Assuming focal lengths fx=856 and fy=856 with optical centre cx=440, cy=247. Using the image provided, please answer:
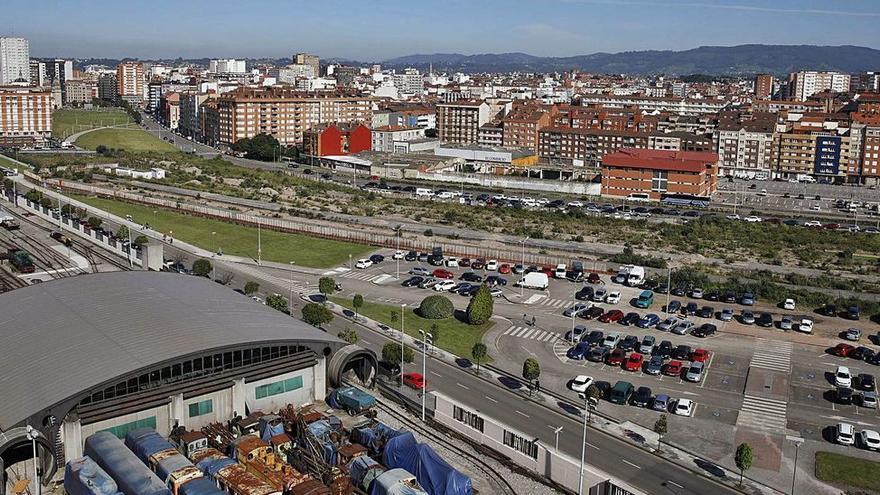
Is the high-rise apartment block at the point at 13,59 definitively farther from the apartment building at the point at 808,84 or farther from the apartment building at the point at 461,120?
the apartment building at the point at 808,84

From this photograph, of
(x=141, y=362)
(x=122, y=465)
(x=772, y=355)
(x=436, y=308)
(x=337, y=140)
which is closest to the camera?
(x=122, y=465)

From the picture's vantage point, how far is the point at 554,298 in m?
33.4

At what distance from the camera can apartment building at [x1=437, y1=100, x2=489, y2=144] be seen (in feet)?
276

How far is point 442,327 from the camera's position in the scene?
2928 cm

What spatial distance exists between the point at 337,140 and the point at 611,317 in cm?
5201

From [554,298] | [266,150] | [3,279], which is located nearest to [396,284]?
[554,298]

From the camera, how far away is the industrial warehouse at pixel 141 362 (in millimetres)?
17453

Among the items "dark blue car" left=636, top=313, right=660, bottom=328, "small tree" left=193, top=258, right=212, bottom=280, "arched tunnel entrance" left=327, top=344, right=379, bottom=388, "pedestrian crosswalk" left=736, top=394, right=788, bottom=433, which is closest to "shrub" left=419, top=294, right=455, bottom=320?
"arched tunnel entrance" left=327, top=344, right=379, bottom=388

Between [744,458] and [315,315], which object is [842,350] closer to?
[744,458]

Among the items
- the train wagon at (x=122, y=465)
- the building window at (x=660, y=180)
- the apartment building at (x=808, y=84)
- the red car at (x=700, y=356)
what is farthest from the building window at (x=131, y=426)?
the apartment building at (x=808, y=84)

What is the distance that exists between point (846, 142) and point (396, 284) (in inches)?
1960

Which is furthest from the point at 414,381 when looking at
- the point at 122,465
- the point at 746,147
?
the point at 746,147

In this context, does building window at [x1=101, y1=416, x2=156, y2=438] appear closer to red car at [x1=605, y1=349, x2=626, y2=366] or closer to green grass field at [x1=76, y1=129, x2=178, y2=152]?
red car at [x1=605, y1=349, x2=626, y2=366]

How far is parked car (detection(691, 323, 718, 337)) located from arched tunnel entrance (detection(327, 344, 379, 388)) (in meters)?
11.6
